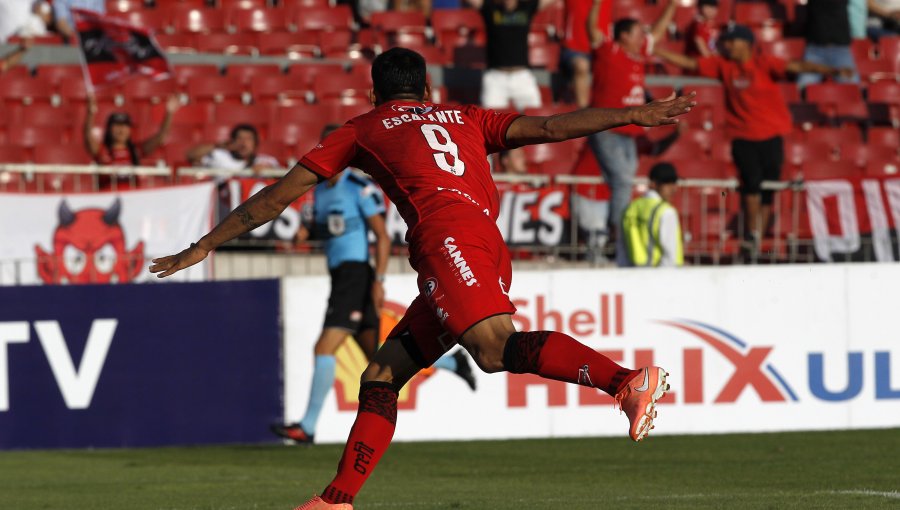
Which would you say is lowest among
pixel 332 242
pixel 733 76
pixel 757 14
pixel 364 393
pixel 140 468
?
pixel 140 468

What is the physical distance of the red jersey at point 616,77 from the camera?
15.7m

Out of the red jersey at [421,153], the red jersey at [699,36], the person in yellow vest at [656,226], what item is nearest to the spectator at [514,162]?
the person in yellow vest at [656,226]

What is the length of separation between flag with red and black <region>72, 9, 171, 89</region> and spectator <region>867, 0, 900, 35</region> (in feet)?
34.2

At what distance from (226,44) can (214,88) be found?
1830 millimetres

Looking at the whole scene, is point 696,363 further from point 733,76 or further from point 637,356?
point 733,76

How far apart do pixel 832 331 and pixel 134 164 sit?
22.2 feet

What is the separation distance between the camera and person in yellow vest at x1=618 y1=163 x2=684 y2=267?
1279 cm

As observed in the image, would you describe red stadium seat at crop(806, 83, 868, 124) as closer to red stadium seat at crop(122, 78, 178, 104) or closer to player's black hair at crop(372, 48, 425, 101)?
red stadium seat at crop(122, 78, 178, 104)

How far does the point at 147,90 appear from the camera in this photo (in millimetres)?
19156

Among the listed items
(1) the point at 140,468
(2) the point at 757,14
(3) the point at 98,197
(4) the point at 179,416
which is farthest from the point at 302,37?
(1) the point at 140,468

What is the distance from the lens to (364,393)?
6605mm

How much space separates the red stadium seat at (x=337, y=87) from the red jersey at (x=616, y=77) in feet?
13.7

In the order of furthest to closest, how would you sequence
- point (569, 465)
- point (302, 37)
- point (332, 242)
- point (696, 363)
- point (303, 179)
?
point (302, 37)
point (696, 363)
point (332, 242)
point (569, 465)
point (303, 179)

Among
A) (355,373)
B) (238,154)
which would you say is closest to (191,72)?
(238,154)
